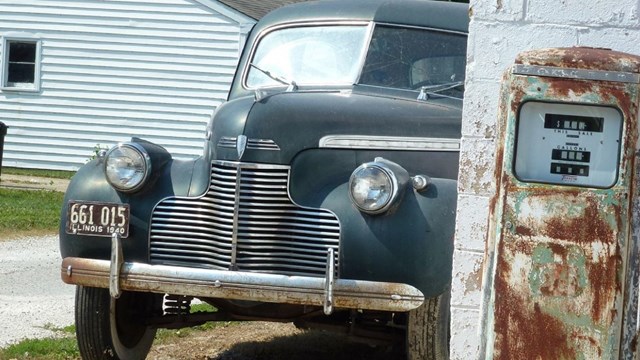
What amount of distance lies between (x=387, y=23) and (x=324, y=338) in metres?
2.14

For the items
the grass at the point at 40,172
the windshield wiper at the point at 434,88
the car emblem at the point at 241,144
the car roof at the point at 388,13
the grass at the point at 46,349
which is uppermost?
the car roof at the point at 388,13

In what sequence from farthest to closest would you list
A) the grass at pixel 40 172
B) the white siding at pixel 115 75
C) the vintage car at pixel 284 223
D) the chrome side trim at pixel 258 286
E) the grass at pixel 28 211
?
the grass at pixel 40 172, the white siding at pixel 115 75, the grass at pixel 28 211, the vintage car at pixel 284 223, the chrome side trim at pixel 258 286

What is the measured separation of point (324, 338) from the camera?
291 inches

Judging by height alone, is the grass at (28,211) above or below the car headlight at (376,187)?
below

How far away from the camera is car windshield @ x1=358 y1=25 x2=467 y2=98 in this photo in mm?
6305

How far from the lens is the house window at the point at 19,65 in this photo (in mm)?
18906

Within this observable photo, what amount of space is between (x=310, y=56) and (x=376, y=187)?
159 centimetres

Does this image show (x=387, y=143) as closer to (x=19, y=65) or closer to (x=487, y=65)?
(x=487, y=65)

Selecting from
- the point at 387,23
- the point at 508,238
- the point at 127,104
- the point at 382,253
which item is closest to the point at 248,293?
the point at 382,253

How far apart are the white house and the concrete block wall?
1340 centimetres

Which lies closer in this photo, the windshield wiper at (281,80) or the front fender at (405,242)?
the front fender at (405,242)

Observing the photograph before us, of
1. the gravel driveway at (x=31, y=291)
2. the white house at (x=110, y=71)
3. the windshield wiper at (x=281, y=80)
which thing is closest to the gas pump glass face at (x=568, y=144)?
the windshield wiper at (x=281, y=80)

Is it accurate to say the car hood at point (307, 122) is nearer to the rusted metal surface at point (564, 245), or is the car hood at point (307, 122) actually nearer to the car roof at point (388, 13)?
the car roof at point (388, 13)

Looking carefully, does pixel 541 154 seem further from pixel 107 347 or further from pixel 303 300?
pixel 107 347
